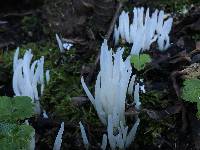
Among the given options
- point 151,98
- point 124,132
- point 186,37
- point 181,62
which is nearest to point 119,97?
point 124,132

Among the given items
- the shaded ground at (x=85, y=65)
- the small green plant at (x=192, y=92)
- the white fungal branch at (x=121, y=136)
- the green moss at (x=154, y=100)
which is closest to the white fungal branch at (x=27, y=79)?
the shaded ground at (x=85, y=65)

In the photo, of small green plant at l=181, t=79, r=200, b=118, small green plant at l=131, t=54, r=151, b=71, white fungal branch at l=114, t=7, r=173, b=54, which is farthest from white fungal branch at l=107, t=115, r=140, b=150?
white fungal branch at l=114, t=7, r=173, b=54

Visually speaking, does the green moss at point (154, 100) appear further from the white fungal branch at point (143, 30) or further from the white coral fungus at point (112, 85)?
the white fungal branch at point (143, 30)

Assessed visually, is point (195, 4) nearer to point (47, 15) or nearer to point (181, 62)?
point (181, 62)

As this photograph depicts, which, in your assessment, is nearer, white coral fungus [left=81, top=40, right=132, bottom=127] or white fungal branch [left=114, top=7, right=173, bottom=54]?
white coral fungus [left=81, top=40, right=132, bottom=127]

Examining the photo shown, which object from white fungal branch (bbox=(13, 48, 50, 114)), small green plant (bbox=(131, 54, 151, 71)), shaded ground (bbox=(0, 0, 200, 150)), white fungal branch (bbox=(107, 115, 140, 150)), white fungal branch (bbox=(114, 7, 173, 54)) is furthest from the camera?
white fungal branch (bbox=(114, 7, 173, 54))

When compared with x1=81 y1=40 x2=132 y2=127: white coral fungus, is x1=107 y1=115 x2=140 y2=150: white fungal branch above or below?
below

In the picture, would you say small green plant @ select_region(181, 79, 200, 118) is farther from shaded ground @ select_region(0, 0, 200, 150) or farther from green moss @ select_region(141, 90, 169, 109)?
green moss @ select_region(141, 90, 169, 109)

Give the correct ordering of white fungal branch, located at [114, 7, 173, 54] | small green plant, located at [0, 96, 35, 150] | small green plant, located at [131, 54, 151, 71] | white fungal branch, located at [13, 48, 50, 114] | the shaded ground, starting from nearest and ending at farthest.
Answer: small green plant, located at [0, 96, 35, 150] < the shaded ground < white fungal branch, located at [13, 48, 50, 114] < small green plant, located at [131, 54, 151, 71] < white fungal branch, located at [114, 7, 173, 54]
